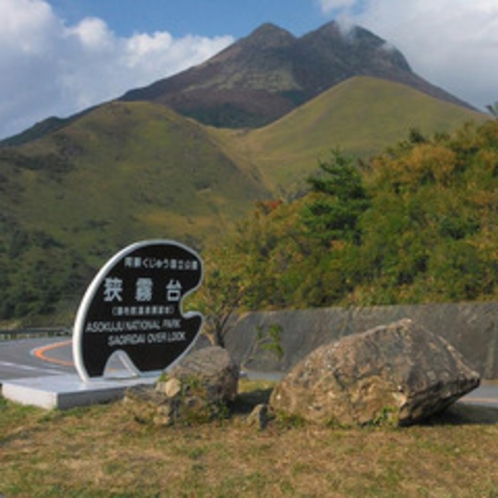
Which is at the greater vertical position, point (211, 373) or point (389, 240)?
point (389, 240)

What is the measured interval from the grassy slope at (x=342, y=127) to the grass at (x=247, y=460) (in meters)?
109

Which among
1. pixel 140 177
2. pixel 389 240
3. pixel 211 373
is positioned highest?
pixel 140 177

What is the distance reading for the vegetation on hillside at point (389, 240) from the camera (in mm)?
19172

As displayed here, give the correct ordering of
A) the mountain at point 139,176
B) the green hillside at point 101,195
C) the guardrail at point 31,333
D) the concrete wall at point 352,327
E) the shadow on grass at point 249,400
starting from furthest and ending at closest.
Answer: the mountain at point 139,176, the green hillside at point 101,195, the guardrail at point 31,333, the concrete wall at point 352,327, the shadow on grass at point 249,400

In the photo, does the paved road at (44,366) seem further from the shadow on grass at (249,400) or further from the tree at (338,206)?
the tree at (338,206)

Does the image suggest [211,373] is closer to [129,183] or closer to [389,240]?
[389,240]

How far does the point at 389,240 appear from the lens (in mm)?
21391

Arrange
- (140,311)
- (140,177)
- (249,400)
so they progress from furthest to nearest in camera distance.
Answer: (140,177)
(140,311)
(249,400)

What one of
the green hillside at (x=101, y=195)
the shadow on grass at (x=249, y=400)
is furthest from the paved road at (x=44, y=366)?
the green hillside at (x=101, y=195)

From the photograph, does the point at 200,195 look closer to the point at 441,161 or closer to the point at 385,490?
the point at 441,161

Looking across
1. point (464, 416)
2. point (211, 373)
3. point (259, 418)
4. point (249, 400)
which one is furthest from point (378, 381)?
point (249, 400)

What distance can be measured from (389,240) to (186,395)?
13.7 meters

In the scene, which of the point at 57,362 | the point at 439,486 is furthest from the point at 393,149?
the point at 439,486

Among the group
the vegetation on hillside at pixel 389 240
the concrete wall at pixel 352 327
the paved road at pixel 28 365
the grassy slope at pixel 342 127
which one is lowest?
the paved road at pixel 28 365
